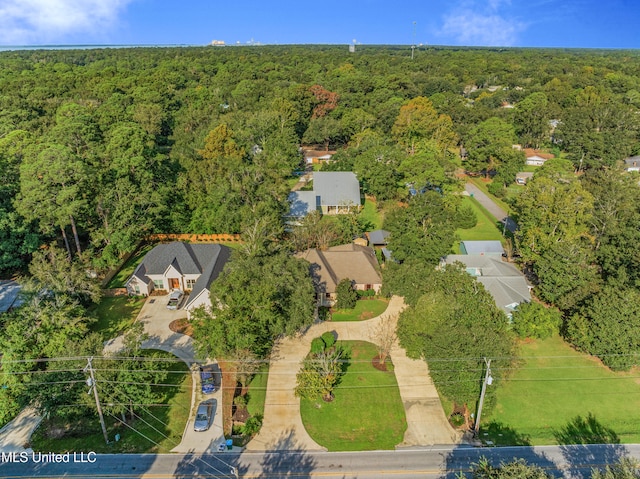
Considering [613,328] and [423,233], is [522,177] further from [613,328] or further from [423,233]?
[613,328]

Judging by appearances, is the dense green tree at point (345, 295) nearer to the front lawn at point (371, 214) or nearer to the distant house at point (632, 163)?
the front lawn at point (371, 214)

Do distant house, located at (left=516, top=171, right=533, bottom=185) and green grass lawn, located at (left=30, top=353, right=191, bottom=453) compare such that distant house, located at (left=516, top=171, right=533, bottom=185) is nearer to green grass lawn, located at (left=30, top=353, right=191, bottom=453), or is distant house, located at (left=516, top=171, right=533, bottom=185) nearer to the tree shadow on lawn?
the tree shadow on lawn

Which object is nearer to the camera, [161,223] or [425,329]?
[425,329]

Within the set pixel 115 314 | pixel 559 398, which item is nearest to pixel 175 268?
pixel 115 314

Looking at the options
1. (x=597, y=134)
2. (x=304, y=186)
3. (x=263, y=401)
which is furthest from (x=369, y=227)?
(x=597, y=134)

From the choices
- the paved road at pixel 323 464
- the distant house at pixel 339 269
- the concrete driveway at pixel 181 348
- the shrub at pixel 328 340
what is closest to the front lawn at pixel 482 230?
the distant house at pixel 339 269

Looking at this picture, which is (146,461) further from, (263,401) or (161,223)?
(161,223)
